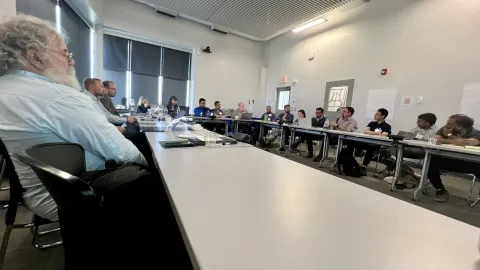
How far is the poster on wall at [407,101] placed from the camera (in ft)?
14.4

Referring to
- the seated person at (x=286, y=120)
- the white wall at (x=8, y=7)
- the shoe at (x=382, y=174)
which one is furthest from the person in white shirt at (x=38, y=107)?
the seated person at (x=286, y=120)

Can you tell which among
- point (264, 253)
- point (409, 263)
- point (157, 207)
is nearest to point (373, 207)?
point (409, 263)

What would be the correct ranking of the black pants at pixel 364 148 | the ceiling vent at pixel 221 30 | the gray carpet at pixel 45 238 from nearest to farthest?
1. the gray carpet at pixel 45 238
2. the black pants at pixel 364 148
3. the ceiling vent at pixel 221 30

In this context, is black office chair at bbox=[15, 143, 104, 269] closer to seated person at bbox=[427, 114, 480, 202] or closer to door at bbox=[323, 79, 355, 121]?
seated person at bbox=[427, 114, 480, 202]

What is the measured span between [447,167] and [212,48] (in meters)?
7.03

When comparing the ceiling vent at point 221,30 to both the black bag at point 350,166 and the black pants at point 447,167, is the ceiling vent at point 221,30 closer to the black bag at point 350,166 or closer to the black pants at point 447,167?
the black bag at point 350,166

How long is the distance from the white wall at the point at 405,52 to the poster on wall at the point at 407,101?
0.09 m

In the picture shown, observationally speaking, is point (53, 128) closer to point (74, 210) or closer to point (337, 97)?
point (74, 210)

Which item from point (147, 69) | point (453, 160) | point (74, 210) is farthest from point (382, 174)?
point (147, 69)

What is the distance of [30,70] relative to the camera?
92 cm

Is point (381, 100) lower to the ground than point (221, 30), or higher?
lower

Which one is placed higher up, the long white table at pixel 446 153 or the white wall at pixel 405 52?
the white wall at pixel 405 52

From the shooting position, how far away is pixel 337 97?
5.86 meters

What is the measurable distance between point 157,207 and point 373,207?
32.7 inches
